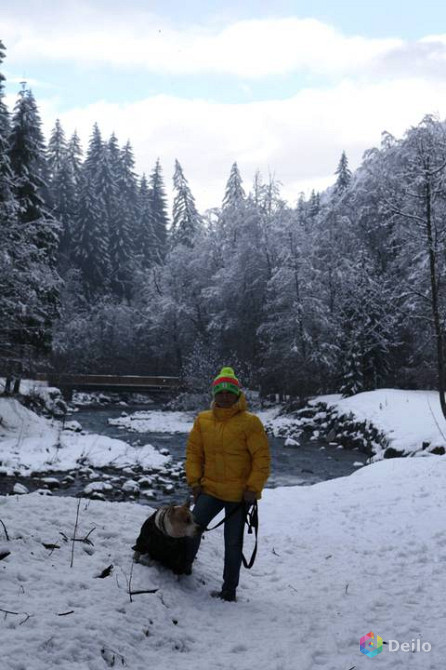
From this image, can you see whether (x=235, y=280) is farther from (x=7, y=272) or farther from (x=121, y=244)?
(x=7, y=272)

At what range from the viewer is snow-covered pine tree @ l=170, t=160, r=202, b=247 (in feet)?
162

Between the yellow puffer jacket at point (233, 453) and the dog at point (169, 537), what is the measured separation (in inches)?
12.9

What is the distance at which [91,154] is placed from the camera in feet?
176

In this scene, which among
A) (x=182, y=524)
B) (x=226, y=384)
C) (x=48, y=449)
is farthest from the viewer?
(x=48, y=449)

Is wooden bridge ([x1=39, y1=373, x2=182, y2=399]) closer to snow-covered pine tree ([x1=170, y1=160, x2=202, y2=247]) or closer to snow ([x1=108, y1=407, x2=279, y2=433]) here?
snow ([x1=108, y1=407, x2=279, y2=433])

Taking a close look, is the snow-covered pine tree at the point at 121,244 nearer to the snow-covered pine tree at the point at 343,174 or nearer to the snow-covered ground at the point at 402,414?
the snow-covered pine tree at the point at 343,174

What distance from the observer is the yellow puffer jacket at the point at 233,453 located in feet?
14.6

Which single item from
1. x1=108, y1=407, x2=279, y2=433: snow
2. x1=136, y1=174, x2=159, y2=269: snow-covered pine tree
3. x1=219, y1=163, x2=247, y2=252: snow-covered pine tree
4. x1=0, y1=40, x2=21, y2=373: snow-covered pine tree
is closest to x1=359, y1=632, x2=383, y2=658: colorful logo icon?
x1=0, y1=40, x2=21, y2=373: snow-covered pine tree

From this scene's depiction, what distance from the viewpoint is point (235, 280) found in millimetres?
34781

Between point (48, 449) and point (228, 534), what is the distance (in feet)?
39.4

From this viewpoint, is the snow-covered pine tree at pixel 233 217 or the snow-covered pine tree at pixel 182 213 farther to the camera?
the snow-covered pine tree at pixel 182 213

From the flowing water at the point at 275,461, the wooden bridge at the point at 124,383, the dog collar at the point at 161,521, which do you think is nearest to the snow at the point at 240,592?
the dog collar at the point at 161,521

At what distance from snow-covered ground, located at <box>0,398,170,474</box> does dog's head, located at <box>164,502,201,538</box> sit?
960 cm

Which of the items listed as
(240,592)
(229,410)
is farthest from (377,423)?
(229,410)
